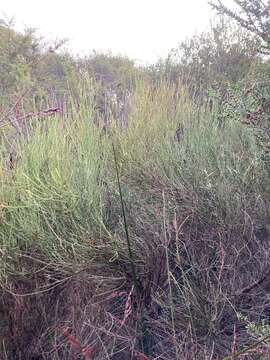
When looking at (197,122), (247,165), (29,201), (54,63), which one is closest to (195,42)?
(54,63)

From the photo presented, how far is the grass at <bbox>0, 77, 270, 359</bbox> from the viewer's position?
2762mm

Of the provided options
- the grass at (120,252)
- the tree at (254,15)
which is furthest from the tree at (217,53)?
the grass at (120,252)

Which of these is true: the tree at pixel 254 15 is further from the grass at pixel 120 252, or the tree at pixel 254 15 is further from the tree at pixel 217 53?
the tree at pixel 217 53

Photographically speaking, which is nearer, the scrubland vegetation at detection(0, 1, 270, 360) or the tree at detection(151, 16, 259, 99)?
the scrubland vegetation at detection(0, 1, 270, 360)

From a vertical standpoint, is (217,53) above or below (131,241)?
above

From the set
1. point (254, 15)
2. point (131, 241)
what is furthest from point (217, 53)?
point (131, 241)

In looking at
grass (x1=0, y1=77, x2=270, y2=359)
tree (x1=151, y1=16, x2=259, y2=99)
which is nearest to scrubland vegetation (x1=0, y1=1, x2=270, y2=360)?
grass (x1=0, y1=77, x2=270, y2=359)

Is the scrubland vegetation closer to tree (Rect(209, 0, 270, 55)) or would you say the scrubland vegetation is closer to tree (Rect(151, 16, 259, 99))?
tree (Rect(209, 0, 270, 55))

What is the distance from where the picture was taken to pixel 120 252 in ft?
9.77

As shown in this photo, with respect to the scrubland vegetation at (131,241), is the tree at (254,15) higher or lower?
higher

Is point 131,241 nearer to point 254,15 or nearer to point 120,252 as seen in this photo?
point 120,252

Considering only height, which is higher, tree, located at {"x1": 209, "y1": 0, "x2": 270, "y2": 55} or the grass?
tree, located at {"x1": 209, "y1": 0, "x2": 270, "y2": 55}

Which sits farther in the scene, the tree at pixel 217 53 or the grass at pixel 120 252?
the tree at pixel 217 53

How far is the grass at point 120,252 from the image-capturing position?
2.76 m
